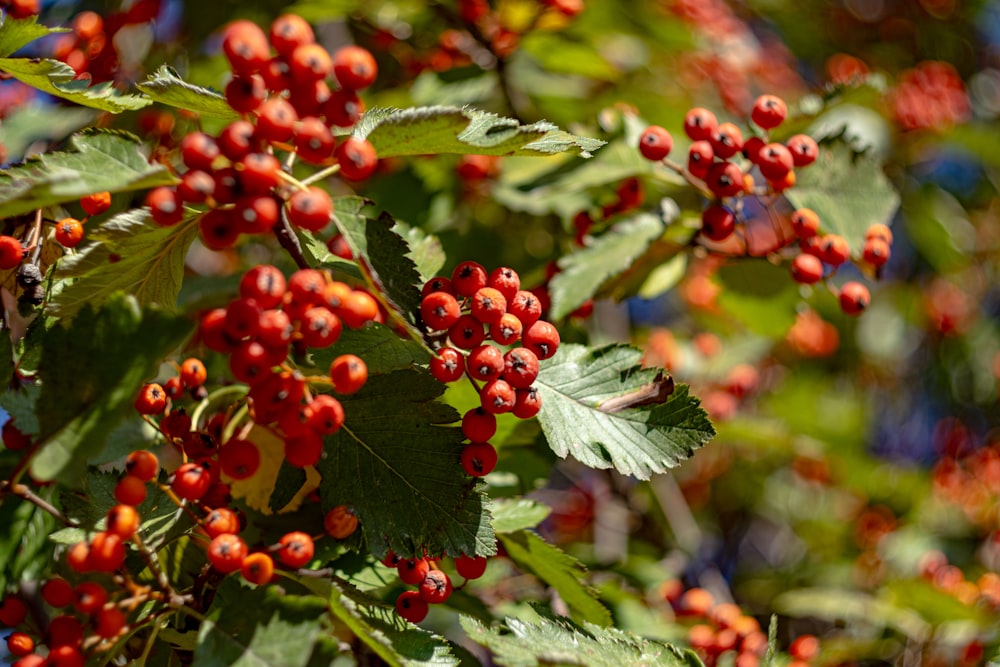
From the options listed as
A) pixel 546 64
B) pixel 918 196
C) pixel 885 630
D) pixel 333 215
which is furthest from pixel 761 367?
pixel 333 215

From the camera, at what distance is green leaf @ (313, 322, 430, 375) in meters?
1.64

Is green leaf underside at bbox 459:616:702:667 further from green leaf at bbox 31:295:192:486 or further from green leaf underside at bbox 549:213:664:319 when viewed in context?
green leaf underside at bbox 549:213:664:319

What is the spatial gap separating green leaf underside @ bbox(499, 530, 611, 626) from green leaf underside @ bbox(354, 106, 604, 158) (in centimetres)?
97

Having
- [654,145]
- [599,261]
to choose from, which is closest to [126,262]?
[599,261]

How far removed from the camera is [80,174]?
1.42 m

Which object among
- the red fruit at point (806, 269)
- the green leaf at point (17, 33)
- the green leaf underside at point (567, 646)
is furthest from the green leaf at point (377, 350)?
the red fruit at point (806, 269)

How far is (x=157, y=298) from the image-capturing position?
1.69 meters

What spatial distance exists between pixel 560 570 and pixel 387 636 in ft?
2.14

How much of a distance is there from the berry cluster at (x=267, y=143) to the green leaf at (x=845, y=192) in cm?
154

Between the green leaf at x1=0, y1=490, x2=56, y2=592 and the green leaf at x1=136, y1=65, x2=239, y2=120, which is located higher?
the green leaf at x1=136, y1=65, x2=239, y2=120

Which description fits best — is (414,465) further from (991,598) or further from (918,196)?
(918,196)

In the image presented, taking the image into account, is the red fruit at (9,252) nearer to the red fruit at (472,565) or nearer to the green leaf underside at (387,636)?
the green leaf underside at (387,636)

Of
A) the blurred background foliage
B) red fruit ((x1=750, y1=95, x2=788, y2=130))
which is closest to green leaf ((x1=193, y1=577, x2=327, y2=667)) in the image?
the blurred background foliage

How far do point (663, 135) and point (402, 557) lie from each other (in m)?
1.45
